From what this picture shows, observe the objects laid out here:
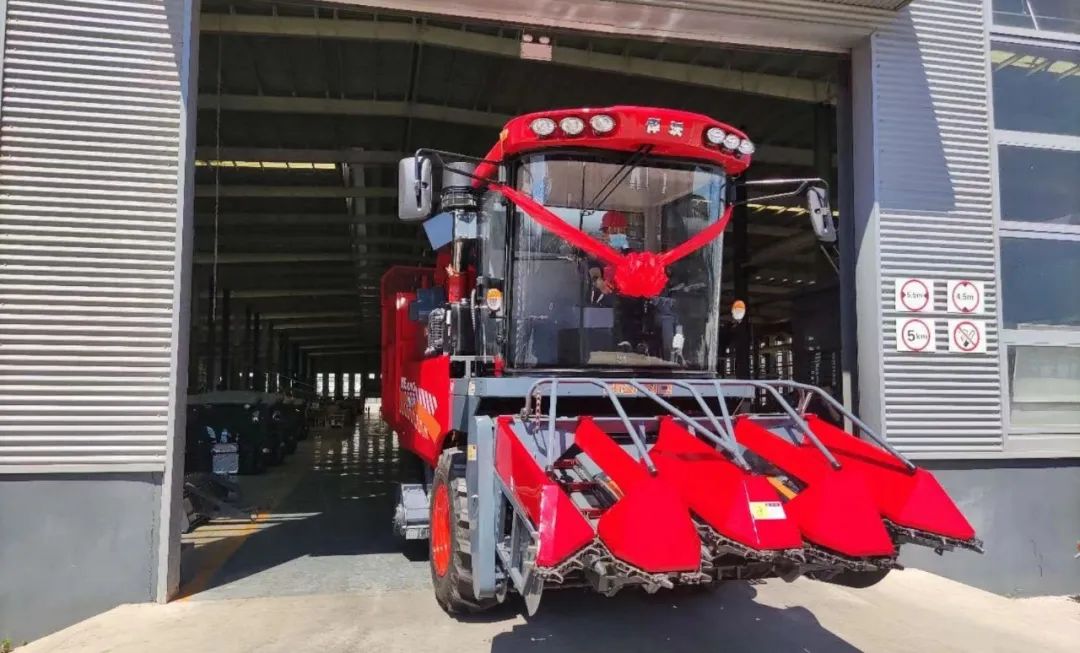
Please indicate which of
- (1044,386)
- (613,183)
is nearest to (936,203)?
(1044,386)

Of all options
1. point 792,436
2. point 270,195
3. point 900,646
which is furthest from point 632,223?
point 270,195

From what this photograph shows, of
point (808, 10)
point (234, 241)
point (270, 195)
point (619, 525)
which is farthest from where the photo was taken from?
point (234, 241)

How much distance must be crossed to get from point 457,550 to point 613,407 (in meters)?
1.31

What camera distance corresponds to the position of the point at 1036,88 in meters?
6.83

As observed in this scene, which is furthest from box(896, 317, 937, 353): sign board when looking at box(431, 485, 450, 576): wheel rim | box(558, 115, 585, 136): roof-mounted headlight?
box(431, 485, 450, 576): wheel rim

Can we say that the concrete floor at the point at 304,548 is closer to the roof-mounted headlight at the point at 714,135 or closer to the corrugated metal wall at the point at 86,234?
the corrugated metal wall at the point at 86,234

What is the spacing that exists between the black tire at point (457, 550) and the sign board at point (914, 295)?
165 inches

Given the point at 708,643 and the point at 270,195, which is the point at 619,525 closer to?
the point at 708,643

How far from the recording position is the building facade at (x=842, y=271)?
191 inches

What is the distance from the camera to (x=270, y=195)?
14.7 m

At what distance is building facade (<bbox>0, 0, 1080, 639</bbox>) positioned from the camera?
486cm

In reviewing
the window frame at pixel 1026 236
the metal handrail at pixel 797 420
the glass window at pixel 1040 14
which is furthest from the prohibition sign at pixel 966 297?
the metal handrail at pixel 797 420

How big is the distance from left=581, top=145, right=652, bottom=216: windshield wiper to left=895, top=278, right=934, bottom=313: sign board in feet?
10.8

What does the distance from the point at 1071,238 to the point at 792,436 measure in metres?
4.51
